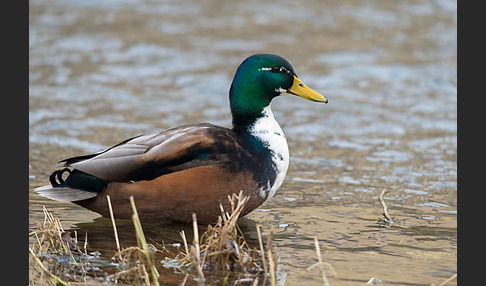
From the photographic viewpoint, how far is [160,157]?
19.2 feet

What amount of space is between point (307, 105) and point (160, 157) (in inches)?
208

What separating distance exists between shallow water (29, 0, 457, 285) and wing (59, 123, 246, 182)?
54cm

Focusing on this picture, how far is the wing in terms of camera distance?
586 cm

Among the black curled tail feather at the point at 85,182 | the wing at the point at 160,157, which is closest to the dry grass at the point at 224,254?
the wing at the point at 160,157

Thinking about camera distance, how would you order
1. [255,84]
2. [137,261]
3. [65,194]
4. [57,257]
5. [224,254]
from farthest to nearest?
[255,84] < [65,194] < [57,257] < [137,261] < [224,254]

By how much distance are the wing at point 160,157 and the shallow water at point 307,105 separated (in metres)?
0.54

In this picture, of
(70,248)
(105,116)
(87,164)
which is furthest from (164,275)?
(105,116)

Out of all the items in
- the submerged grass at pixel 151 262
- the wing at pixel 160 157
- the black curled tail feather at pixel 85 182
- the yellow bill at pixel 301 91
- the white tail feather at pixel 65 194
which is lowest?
the submerged grass at pixel 151 262

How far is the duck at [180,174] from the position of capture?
5.84 meters

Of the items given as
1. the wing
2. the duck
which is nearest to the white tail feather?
the duck

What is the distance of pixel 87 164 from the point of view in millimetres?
5895

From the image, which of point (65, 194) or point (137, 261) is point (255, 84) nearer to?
point (65, 194)

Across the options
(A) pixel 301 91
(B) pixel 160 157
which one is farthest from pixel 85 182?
(A) pixel 301 91

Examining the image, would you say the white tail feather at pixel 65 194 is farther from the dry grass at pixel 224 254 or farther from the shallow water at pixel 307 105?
the dry grass at pixel 224 254
